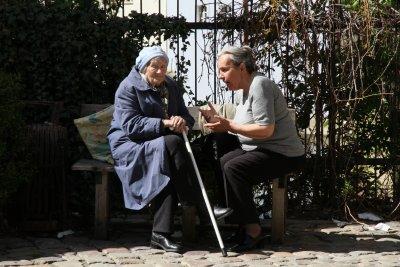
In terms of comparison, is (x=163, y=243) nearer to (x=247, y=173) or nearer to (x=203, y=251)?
(x=203, y=251)

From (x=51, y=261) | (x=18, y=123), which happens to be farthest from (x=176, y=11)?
(x=51, y=261)

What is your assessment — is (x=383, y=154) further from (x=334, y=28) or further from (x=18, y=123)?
(x=18, y=123)

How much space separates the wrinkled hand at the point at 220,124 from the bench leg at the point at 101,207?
0.87 metres

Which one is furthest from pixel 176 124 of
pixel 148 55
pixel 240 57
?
pixel 240 57

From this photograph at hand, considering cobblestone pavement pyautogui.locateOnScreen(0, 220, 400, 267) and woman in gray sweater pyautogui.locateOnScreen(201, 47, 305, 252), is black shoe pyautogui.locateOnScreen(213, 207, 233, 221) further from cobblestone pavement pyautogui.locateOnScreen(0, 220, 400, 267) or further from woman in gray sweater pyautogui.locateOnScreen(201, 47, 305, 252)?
cobblestone pavement pyautogui.locateOnScreen(0, 220, 400, 267)

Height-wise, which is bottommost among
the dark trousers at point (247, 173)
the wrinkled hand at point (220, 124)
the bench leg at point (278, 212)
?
the bench leg at point (278, 212)

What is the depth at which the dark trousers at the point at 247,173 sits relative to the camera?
21.1 feet

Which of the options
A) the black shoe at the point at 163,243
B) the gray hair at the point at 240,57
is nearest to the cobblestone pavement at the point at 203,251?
the black shoe at the point at 163,243

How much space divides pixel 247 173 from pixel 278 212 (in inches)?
18.3

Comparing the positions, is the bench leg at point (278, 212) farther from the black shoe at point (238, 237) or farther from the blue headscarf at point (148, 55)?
the blue headscarf at point (148, 55)

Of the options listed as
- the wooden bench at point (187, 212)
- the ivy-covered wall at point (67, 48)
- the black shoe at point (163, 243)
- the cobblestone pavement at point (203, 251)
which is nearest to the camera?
the cobblestone pavement at point (203, 251)

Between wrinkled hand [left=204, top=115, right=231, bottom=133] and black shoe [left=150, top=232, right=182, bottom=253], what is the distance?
32.9 inches

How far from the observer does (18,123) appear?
664cm

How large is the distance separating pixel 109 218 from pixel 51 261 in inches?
39.5
